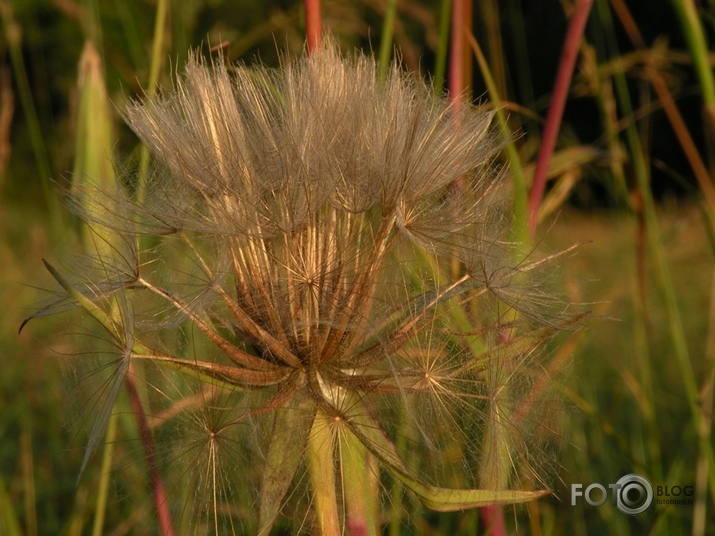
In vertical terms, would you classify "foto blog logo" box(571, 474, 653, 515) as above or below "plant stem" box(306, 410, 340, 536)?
below

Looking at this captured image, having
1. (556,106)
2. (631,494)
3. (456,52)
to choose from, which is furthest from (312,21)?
(631,494)

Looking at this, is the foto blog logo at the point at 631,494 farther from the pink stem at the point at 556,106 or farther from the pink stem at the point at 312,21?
the pink stem at the point at 312,21

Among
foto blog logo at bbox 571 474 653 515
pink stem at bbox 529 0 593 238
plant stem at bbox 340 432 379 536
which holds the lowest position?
foto blog logo at bbox 571 474 653 515

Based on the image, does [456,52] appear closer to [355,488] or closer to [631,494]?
[355,488]

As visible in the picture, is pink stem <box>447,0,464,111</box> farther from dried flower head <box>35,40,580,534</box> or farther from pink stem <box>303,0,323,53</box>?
pink stem <box>303,0,323,53</box>

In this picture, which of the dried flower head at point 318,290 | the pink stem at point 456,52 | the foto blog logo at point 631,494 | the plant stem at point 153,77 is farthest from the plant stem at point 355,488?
the foto blog logo at point 631,494

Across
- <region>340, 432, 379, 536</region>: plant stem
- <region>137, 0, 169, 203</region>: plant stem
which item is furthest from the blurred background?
<region>340, 432, 379, 536</region>: plant stem
